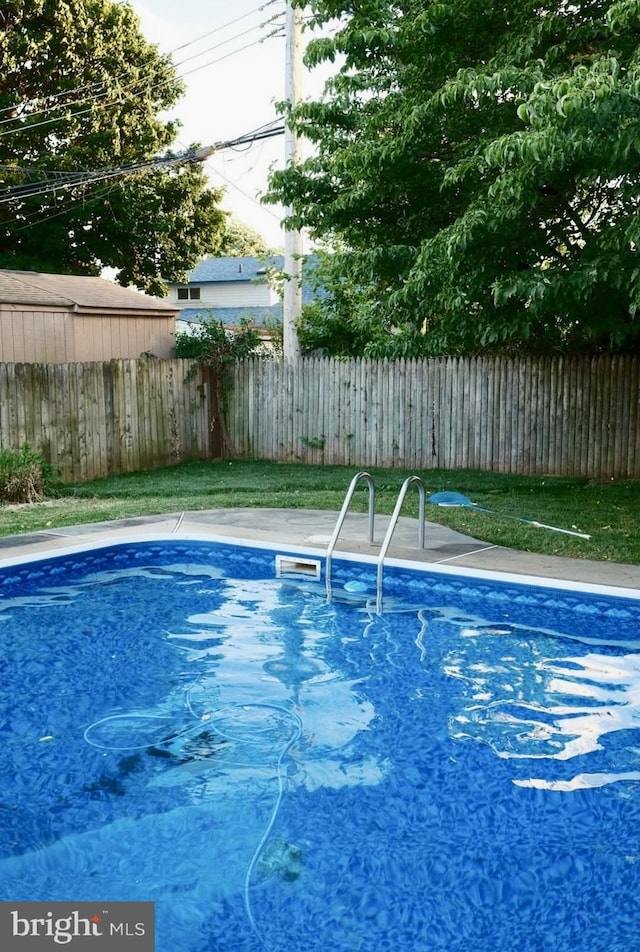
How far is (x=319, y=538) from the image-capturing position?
7.40m

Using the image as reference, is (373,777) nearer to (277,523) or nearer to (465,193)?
(277,523)

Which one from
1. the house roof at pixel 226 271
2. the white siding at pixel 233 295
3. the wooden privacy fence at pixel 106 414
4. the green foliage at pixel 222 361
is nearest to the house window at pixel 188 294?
the white siding at pixel 233 295

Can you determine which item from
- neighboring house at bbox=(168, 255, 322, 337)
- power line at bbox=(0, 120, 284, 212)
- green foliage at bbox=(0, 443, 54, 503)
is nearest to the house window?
neighboring house at bbox=(168, 255, 322, 337)

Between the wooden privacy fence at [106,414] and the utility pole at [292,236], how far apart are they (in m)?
1.62

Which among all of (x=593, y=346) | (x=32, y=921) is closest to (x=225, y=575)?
(x=32, y=921)

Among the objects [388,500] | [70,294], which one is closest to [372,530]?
[388,500]

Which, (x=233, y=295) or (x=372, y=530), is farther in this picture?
(x=233, y=295)

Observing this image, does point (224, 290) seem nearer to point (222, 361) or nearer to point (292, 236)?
point (222, 361)

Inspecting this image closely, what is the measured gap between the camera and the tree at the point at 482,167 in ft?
23.2

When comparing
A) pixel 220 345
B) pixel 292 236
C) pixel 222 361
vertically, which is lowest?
pixel 222 361

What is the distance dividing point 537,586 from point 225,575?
8.40 ft

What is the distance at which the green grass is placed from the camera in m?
7.63

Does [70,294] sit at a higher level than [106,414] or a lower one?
higher

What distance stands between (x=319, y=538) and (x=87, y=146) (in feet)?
60.6
